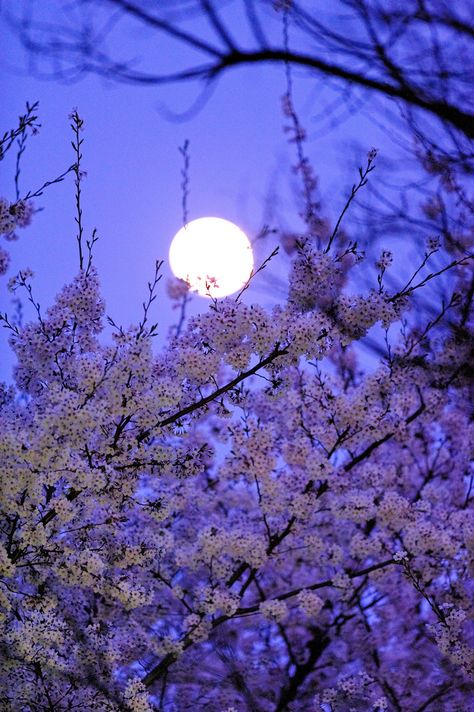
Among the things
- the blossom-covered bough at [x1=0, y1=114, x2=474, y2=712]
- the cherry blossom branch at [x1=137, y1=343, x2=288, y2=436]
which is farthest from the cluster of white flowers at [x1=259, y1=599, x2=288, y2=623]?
the cherry blossom branch at [x1=137, y1=343, x2=288, y2=436]

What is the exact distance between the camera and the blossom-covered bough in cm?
358

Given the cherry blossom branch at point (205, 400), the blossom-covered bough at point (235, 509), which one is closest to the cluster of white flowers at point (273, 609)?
the blossom-covered bough at point (235, 509)

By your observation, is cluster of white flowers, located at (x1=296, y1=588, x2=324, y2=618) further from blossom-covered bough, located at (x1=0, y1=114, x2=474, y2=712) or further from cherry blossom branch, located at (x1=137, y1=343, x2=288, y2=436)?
cherry blossom branch, located at (x1=137, y1=343, x2=288, y2=436)

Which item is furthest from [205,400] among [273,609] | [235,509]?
[235,509]

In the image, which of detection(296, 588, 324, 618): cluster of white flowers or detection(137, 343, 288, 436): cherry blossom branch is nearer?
detection(137, 343, 288, 436): cherry blossom branch

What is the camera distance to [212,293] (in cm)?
392

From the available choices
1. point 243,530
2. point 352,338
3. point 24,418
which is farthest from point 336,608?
point 24,418

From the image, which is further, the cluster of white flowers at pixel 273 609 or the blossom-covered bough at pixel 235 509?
the cluster of white flowers at pixel 273 609

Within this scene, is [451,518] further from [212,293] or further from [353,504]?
[212,293]

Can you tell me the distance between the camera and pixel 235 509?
794 centimetres

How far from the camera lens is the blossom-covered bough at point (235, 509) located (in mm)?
3582

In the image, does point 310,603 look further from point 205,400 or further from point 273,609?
Answer: point 205,400

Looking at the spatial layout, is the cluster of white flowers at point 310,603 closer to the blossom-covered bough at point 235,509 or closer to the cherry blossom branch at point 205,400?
the blossom-covered bough at point 235,509

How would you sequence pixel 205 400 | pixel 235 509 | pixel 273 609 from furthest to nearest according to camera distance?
pixel 235 509
pixel 273 609
pixel 205 400
